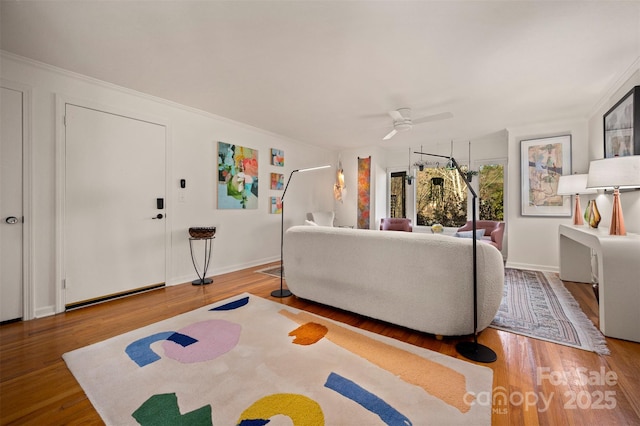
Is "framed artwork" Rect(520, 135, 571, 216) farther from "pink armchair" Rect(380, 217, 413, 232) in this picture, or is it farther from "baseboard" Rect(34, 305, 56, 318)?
"baseboard" Rect(34, 305, 56, 318)

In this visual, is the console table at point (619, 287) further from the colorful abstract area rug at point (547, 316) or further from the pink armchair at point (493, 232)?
the pink armchair at point (493, 232)

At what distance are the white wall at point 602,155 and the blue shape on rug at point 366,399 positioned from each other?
301cm

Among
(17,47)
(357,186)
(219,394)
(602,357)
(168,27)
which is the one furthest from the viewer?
(357,186)

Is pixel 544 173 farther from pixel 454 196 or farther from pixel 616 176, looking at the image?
pixel 616 176

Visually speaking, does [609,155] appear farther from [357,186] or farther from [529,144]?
[357,186]

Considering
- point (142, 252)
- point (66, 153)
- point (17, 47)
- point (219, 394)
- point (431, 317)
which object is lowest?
point (219, 394)

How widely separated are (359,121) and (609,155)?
10.2 feet

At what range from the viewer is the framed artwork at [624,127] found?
2.43 m

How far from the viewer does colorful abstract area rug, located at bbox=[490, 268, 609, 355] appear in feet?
6.75

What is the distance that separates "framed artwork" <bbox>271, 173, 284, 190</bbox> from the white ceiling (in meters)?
1.53

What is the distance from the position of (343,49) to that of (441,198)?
4.60 meters

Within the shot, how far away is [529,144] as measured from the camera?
439 centimetres

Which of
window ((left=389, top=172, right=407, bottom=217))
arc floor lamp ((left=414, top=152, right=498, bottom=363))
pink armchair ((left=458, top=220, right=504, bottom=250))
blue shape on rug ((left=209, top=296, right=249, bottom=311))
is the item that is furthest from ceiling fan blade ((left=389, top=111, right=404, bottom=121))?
blue shape on rug ((left=209, top=296, right=249, bottom=311))

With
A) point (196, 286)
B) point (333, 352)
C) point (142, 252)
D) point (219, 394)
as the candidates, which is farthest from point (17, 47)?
point (333, 352)
